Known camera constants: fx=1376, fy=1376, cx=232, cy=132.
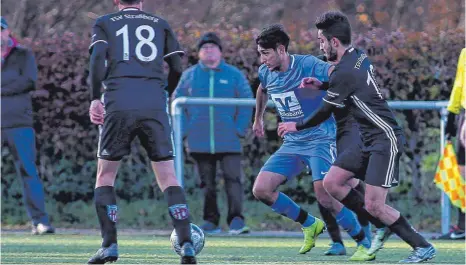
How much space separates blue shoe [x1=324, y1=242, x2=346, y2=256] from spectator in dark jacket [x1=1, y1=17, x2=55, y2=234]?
3.75m

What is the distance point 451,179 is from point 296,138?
2.95 m

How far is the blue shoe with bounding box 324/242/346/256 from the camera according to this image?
36.7 feet

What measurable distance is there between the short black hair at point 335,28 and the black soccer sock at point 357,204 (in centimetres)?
121

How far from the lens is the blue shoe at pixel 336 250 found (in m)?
11.2

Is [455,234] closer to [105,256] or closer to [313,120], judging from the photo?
[313,120]

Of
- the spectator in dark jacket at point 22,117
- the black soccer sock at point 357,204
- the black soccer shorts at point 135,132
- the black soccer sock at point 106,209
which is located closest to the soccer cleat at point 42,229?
the spectator in dark jacket at point 22,117

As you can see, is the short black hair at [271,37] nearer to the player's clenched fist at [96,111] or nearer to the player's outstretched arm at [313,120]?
the player's outstretched arm at [313,120]

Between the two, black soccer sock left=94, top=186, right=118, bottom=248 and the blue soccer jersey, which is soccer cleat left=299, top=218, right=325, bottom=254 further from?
black soccer sock left=94, top=186, right=118, bottom=248

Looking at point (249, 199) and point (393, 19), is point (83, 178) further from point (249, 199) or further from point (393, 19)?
point (393, 19)

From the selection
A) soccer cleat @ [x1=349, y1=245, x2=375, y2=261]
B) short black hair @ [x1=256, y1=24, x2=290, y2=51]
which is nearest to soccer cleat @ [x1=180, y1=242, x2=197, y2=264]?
soccer cleat @ [x1=349, y1=245, x2=375, y2=261]

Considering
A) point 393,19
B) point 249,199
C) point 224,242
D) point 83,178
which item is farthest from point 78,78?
point 393,19

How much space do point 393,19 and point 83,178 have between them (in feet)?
31.3

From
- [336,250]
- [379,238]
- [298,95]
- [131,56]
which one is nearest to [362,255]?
[379,238]

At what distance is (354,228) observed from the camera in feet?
35.5
